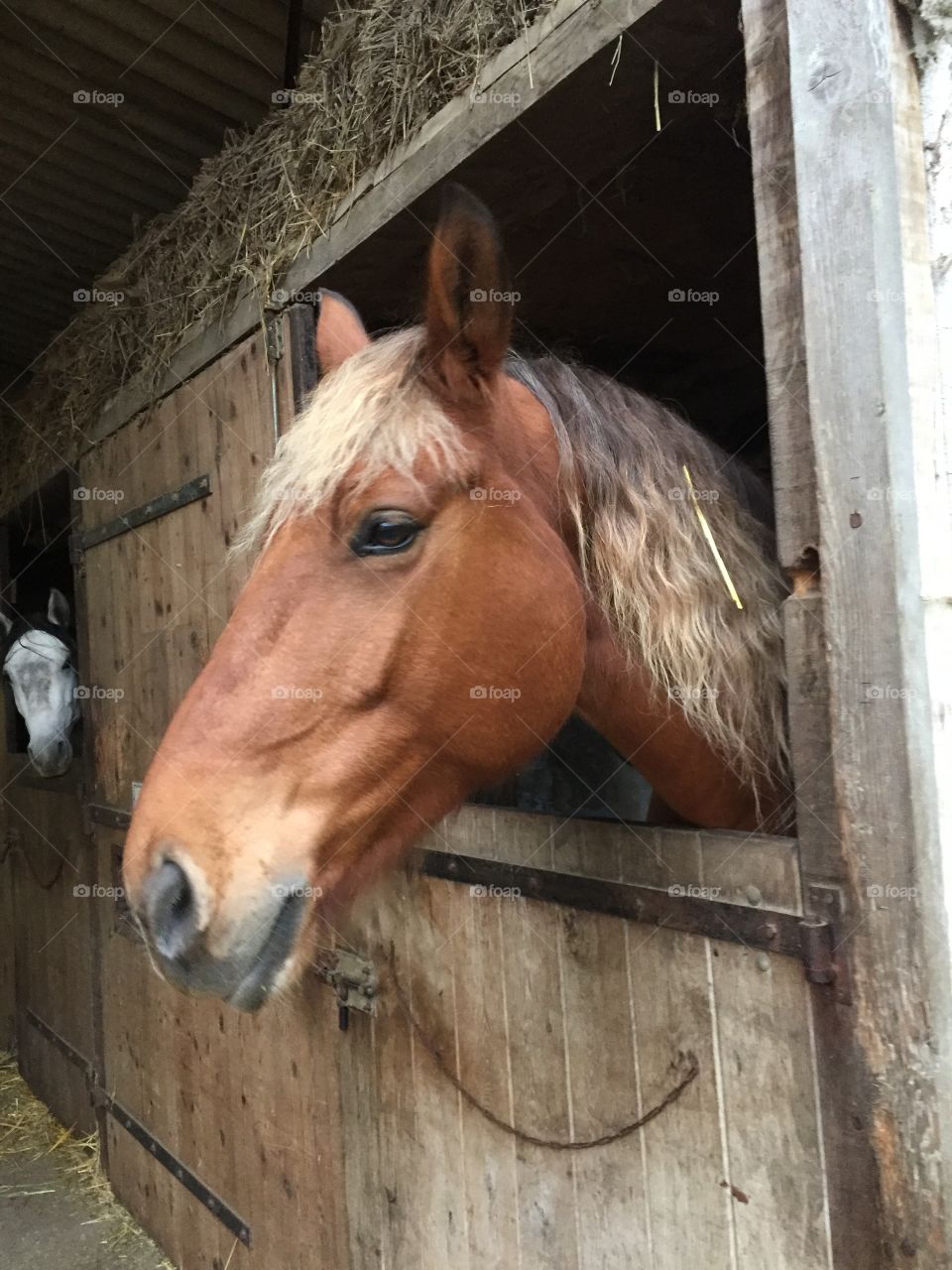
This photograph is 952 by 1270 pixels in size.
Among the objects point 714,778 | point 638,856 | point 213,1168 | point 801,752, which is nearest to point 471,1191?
point 638,856

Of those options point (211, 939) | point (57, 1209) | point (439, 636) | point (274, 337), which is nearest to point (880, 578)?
point (439, 636)

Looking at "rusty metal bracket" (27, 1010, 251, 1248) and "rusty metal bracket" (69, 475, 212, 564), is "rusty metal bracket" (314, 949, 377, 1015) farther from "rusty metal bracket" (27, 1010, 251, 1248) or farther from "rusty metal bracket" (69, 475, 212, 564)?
"rusty metal bracket" (69, 475, 212, 564)

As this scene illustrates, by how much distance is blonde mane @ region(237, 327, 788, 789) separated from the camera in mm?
1173

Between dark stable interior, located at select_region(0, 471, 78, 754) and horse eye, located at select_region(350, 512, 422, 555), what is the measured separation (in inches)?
120

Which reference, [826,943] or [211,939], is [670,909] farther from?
[211,939]

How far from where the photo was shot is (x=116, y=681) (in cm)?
314

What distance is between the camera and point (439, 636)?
1.13m

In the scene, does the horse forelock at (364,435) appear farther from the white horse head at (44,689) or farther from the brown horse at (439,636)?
the white horse head at (44,689)

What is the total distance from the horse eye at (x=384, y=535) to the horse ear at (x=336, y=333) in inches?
18.5

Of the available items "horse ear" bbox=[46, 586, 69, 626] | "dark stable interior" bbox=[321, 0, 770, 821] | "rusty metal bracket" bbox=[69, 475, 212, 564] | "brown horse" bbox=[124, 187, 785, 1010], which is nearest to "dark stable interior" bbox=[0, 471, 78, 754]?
"horse ear" bbox=[46, 586, 69, 626]

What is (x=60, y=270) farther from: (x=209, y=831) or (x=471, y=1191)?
(x=471, y=1191)

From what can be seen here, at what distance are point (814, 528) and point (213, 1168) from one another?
280cm

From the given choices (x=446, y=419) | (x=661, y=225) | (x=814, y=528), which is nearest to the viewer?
(x=814, y=528)

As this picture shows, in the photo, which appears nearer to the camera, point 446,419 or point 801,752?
point 801,752
